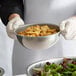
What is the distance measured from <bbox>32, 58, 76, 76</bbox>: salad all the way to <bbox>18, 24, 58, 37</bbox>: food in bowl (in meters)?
0.11

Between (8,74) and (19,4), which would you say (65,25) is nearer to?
(19,4)

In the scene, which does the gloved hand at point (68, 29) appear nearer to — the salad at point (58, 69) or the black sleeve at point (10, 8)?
the salad at point (58, 69)

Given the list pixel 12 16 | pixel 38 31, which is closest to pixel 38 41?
pixel 38 31

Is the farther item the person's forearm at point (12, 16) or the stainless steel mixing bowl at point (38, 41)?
the person's forearm at point (12, 16)

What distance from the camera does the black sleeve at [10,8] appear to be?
129 cm

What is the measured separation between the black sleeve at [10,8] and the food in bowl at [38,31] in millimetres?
309

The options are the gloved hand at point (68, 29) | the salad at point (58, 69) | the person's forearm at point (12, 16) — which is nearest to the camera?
the salad at point (58, 69)

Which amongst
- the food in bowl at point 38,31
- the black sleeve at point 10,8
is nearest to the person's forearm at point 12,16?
the black sleeve at point 10,8

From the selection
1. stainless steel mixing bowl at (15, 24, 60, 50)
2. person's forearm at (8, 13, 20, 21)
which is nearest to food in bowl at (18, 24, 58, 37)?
stainless steel mixing bowl at (15, 24, 60, 50)

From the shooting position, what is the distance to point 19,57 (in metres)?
1.33

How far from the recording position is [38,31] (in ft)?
3.14

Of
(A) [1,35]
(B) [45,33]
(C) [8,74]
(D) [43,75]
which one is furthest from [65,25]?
(A) [1,35]

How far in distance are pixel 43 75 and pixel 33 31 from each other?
0.18m

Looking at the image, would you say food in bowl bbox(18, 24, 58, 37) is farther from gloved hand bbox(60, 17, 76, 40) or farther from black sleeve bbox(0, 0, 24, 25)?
black sleeve bbox(0, 0, 24, 25)
